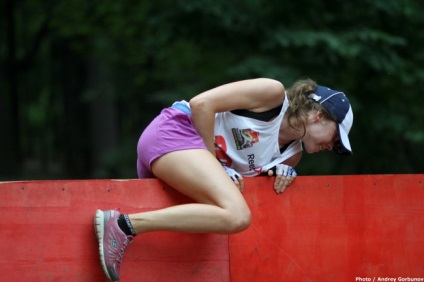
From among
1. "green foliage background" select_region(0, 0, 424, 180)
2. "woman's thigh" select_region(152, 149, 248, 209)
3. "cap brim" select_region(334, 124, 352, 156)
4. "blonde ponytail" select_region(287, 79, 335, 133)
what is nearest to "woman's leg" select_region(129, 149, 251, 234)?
"woman's thigh" select_region(152, 149, 248, 209)

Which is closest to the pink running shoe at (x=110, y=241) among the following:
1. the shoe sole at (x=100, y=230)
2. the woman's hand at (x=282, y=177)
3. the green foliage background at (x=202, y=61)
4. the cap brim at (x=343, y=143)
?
the shoe sole at (x=100, y=230)

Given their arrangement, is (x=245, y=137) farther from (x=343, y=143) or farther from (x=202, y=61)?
(x=202, y=61)

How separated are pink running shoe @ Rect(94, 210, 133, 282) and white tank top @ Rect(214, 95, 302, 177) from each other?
30.1 inches

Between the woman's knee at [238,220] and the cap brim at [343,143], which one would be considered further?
the cap brim at [343,143]

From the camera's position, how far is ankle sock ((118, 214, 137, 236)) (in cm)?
386

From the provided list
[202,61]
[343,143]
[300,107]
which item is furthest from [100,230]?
[202,61]

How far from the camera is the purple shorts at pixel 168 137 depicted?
3.99 metres

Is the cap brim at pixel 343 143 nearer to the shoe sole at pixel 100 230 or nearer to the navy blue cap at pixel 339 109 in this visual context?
the navy blue cap at pixel 339 109

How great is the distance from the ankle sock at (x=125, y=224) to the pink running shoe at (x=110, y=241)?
0.05ft

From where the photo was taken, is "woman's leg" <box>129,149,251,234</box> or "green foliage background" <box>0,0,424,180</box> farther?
"green foliage background" <box>0,0,424,180</box>

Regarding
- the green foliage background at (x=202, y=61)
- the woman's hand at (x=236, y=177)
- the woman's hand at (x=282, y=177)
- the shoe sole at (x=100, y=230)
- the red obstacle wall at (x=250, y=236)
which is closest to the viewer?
the shoe sole at (x=100, y=230)

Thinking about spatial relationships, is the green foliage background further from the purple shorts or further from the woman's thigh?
the woman's thigh

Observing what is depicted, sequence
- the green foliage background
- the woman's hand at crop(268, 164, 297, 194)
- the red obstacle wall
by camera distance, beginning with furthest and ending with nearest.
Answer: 1. the green foliage background
2. the woman's hand at crop(268, 164, 297, 194)
3. the red obstacle wall

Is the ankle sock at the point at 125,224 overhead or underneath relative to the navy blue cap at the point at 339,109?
underneath
